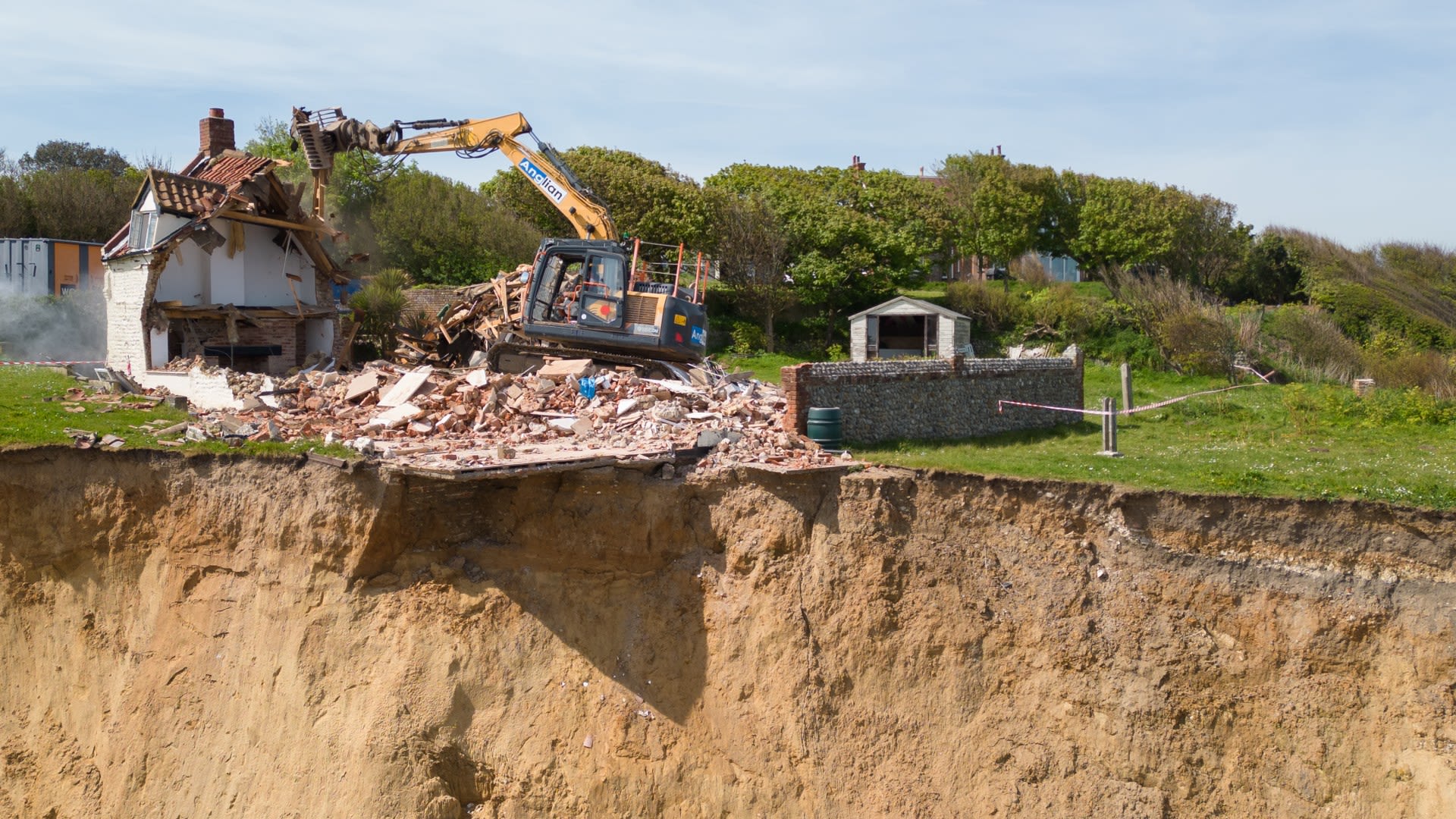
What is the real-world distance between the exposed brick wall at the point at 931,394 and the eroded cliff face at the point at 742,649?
2.50 m

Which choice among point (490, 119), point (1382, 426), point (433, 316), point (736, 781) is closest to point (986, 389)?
point (1382, 426)

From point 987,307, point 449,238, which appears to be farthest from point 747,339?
point 449,238

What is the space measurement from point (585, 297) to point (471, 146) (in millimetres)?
4882

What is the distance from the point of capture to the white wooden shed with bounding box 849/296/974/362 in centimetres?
3175

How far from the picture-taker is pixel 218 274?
21.3m

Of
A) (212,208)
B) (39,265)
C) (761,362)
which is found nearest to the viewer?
(212,208)

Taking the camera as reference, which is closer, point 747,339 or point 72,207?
point 747,339

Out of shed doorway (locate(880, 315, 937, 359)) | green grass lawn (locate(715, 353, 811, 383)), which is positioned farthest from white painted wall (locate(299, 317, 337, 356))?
shed doorway (locate(880, 315, 937, 359))

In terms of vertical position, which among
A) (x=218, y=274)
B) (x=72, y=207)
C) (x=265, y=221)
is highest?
(x=72, y=207)

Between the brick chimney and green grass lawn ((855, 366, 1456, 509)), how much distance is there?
16944 millimetres

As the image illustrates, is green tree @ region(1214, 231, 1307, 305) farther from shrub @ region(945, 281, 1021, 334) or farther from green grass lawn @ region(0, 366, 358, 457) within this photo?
green grass lawn @ region(0, 366, 358, 457)

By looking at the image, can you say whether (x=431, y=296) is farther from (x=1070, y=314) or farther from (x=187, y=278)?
(x=1070, y=314)

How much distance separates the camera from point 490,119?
20.6 m

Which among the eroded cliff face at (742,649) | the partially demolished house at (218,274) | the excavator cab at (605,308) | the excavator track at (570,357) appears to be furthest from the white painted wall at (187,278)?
the eroded cliff face at (742,649)
